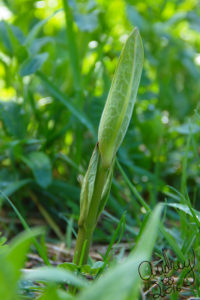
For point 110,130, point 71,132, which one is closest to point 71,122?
point 71,132

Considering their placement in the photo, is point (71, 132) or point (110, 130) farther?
point (71, 132)

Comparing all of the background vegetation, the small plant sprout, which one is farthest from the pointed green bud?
the background vegetation

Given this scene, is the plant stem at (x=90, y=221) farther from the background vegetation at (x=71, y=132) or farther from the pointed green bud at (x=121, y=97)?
the background vegetation at (x=71, y=132)

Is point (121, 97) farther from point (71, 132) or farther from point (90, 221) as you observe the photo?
point (71, 132)

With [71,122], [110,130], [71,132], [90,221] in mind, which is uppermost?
[110,130]

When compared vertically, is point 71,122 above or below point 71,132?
above

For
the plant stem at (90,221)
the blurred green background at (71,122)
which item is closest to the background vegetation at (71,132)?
the blurred green background at (71,122)
